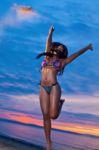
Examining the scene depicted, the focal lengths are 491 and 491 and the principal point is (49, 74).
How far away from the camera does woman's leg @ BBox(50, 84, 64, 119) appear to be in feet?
25.3

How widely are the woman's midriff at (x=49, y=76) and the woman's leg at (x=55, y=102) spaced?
13 cm

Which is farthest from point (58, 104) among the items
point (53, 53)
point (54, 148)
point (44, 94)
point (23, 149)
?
point (54, 148)

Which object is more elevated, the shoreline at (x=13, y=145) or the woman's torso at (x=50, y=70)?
the woman's torso at (x=50, y=70)

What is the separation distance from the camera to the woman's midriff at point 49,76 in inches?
309

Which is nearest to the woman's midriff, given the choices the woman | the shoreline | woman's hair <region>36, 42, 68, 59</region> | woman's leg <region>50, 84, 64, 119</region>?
the woman

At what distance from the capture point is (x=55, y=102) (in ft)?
25.3

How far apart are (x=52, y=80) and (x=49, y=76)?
3.2 inches

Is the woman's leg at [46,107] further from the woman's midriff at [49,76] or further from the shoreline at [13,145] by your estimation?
the shoreline at [13,145]

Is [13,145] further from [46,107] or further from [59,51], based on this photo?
[59,51]

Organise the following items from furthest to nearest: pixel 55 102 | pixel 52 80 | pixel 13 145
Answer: pixel 13 145
pixel 52 80
pixel 55 102

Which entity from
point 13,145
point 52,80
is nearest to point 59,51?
point 52,80

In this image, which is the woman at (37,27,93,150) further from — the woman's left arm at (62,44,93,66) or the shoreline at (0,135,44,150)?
the shoreline at (0,135,44,150)

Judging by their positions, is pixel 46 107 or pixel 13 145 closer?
pixel 46 107

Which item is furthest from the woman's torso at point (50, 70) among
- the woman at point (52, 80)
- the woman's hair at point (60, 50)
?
the woman's hair at point (60, 50)
